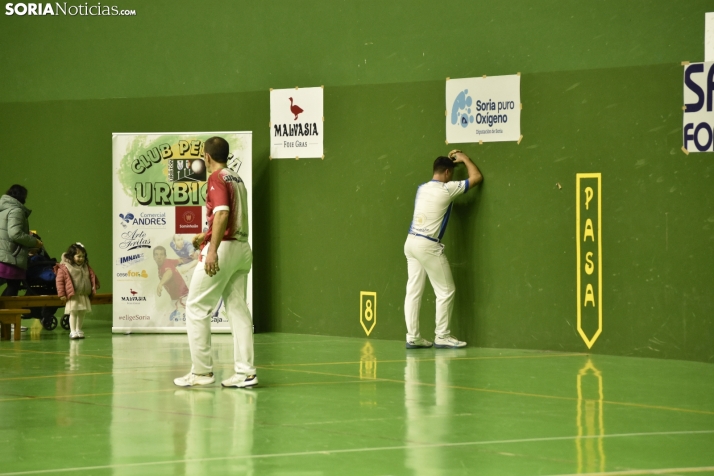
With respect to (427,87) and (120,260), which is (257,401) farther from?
(120,260)

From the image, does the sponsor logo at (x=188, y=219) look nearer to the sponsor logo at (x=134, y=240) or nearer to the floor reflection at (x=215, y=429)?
the sponsor logo at (x=134, y=240)

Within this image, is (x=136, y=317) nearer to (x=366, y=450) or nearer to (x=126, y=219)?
(x=126, y=219)

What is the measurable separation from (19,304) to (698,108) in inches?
323

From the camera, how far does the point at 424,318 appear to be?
41.9ft

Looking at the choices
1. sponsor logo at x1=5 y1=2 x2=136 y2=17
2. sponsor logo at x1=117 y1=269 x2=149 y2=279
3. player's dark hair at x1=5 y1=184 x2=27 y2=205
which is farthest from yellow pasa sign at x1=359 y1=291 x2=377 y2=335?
sponsor logo at x1=5 y1=2 x2=136 y2=17

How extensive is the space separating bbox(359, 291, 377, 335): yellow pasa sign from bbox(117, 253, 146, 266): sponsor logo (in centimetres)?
289

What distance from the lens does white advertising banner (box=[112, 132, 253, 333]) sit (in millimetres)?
13922

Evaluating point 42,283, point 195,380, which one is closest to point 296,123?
point 42,283

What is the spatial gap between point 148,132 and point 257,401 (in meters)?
7.15

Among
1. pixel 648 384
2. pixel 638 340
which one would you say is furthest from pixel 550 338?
pixel 648 384

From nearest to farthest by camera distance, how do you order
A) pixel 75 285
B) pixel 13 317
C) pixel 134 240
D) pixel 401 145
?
pixel 401 145 → pixel 13 317 → pixel 75 285 → pixel 134 240

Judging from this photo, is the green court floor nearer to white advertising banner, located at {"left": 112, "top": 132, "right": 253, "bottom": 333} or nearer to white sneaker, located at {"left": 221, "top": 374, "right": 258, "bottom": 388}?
white sneaker, located at {"left": 221, "top": 374, "right": 258, "bottom": 388}

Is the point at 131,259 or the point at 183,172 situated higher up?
the point at 183,172

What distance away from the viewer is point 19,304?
13.5 metres
